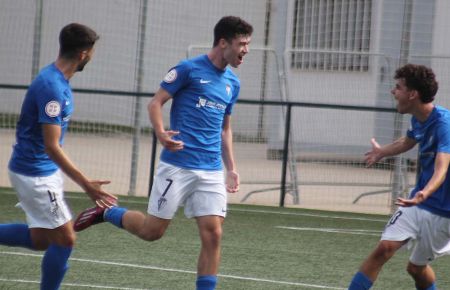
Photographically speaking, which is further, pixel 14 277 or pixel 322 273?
pixel 322 273

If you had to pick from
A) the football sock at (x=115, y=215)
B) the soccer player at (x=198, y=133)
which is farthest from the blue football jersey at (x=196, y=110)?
the football sock at (x=115, y=215)

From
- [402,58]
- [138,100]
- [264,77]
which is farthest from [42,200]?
[264,77]

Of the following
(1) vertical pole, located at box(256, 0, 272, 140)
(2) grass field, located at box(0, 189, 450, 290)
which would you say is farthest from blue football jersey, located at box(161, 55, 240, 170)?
(1) vertical pole, located at box(256, 0, 272, 140)

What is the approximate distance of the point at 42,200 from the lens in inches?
287

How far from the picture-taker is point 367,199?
54.4ft

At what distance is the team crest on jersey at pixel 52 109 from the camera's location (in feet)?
22.9

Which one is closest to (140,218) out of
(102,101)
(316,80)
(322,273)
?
(322,273)

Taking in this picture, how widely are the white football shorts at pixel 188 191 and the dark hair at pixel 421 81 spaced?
154cm

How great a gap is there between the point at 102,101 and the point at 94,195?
1054 centimetres

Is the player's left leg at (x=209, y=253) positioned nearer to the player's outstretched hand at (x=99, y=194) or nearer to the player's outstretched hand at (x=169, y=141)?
the player's outstretched hand at (x=169, y=141)

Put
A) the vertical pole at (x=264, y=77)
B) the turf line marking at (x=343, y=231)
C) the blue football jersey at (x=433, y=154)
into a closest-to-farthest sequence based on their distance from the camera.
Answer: the blue football jersey at (x=433, y=154), the turf line marking at (x=343, y=231), the vertical pole at (x=264, y=77)

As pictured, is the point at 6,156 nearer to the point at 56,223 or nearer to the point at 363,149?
the point at 363,149

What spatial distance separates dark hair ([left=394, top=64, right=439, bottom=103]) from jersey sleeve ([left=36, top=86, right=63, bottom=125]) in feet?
7.73

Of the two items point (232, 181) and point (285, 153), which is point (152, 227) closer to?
point (232, 181)
